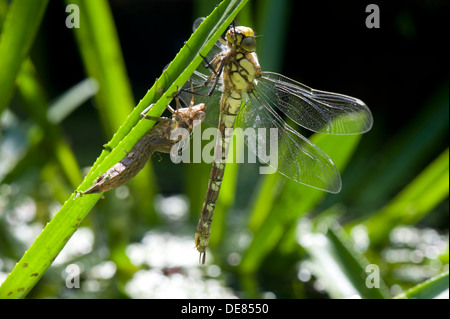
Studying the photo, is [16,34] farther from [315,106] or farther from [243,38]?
[315,106]

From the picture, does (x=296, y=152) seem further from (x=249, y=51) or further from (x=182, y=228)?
(x=182, y=228)

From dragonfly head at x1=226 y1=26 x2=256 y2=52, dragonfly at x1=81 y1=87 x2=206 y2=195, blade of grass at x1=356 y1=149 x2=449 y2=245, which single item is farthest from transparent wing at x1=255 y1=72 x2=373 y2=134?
blade of grass at x1=356 y1=149 x2=449 y2=245

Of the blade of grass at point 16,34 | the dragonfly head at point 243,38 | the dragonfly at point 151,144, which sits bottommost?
the dragonfly at point 151,144

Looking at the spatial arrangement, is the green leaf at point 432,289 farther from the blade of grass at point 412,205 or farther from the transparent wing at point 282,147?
the blade of grass at point 412,205

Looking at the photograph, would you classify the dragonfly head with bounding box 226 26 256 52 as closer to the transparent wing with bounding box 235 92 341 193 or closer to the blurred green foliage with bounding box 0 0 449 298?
the transparent wing with bounding box 235 92 341 193

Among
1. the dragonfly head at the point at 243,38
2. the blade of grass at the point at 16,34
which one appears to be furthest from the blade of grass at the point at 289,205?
the blade of grass at the point at 16,34

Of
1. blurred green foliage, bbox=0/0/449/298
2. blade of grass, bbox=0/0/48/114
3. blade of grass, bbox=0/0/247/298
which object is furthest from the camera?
blurred green foliage, bbox=0/0/449/298
